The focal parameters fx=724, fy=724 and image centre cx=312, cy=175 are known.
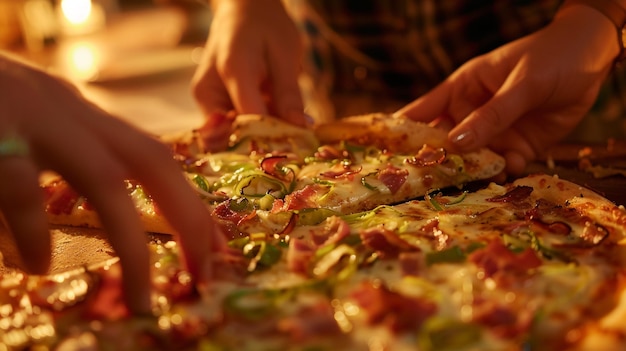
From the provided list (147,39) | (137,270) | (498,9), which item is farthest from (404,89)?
(147,39)

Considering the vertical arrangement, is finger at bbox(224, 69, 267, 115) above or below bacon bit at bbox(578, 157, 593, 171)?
above

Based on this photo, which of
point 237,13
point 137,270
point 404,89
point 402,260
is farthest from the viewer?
point 404,89

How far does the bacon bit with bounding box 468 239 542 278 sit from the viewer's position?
171cm

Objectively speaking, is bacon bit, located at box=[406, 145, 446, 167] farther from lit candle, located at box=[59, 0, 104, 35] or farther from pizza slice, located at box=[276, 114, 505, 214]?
lit candle, located at box=[59, 0, 104, 35]

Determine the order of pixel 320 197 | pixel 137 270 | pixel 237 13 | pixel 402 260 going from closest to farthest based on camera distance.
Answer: pixel 137 270 < pixel 402 260 < pixel 320 197 < pixel 237 13

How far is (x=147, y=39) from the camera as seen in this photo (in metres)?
9.77

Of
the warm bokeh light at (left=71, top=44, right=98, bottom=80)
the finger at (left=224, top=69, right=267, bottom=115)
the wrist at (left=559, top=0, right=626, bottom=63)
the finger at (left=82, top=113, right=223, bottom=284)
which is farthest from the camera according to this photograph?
the warm bokeh light at (left=71, top=44, right=98, bottom=80)

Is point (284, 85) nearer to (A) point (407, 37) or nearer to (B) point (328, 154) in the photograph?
(B) point (328, 154)

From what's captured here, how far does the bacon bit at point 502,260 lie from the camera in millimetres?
1711

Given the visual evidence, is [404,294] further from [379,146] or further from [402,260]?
[379,146]

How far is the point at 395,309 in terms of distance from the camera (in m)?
1.55

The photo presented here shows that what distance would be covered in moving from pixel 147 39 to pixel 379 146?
7442mm

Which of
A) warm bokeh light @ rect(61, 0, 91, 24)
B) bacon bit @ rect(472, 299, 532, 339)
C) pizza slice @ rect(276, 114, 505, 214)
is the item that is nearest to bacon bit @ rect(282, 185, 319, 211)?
pizza slice @ rect(276, 114, 505, 214)

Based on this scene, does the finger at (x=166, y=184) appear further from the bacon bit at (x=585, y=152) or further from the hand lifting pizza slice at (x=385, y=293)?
the bacon bit at (x=585, y=152)
